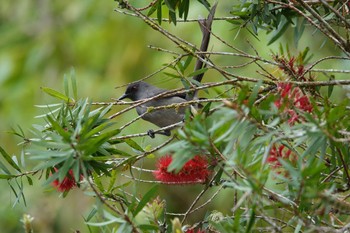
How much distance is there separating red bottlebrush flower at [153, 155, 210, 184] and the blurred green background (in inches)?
148

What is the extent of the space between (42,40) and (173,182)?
20.9ft

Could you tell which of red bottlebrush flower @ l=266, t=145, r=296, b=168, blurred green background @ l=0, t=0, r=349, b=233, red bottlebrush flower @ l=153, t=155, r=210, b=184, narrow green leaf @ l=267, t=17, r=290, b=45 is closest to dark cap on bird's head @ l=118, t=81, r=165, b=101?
blurred green background @ l=0, t=0, r=349, b=233

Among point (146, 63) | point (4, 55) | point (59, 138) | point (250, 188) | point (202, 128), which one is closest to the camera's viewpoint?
point (250, 188)

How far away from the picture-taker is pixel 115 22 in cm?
857

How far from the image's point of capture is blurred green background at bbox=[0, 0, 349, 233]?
7.37 metres

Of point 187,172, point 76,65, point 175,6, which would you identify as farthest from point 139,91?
point 76,65

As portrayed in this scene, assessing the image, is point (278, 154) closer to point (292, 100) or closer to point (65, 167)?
point (292, 100)

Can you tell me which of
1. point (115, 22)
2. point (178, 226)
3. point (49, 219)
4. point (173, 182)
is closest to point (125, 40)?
point (115, 22)

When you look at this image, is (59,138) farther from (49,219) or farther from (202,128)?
(49,219)

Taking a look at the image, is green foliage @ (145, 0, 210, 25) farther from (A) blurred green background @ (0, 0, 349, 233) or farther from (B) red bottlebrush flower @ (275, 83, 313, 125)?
(A) blurred green background @ (0, 0, 349, 233)

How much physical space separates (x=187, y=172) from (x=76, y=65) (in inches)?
238

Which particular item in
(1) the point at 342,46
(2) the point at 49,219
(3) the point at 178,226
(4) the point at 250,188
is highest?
(1) the point at 342,46

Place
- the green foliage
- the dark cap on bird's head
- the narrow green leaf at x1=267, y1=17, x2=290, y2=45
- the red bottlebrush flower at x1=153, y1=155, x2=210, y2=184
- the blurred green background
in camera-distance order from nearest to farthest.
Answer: the red bottlebrush flower at x1=153, y1=155, x2=210, y2=184, the green foliage, the narrow green leaf at x1=267, y1=17, x2=290, y2=45, the dark cap on bird's head, the blurred green background

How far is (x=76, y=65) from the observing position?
8734 millimetres
